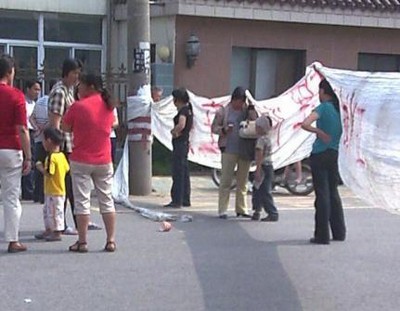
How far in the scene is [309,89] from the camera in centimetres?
1514

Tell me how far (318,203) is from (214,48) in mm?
9444

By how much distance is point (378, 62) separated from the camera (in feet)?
70.9

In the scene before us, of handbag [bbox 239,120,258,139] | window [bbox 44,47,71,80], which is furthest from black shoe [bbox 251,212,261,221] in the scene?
window [bbox 44,47,71,80]

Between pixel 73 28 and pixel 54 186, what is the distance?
12.7m

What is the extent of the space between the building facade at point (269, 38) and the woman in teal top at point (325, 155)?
344 inches

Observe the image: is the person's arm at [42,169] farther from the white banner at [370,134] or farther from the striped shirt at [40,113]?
the white banner at [370,134]

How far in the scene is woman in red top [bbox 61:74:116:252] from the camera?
9469 millimetres

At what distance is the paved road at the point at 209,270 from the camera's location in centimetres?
784

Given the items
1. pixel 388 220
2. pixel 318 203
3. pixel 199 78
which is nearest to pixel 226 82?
pixel 199 78

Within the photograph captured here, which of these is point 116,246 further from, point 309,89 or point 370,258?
point 309,89

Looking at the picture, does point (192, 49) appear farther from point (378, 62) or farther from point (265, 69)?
point (378, 62)

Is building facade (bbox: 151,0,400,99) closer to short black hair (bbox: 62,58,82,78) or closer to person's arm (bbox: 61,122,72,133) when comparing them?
short black hair (bbox: 62,58,82,78)

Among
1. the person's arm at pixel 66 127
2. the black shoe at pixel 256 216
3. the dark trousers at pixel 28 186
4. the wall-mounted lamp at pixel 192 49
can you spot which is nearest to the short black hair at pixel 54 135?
the person's arm at pixel 66 127

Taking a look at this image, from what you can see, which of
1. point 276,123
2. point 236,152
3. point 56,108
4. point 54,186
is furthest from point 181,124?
point 54,186
